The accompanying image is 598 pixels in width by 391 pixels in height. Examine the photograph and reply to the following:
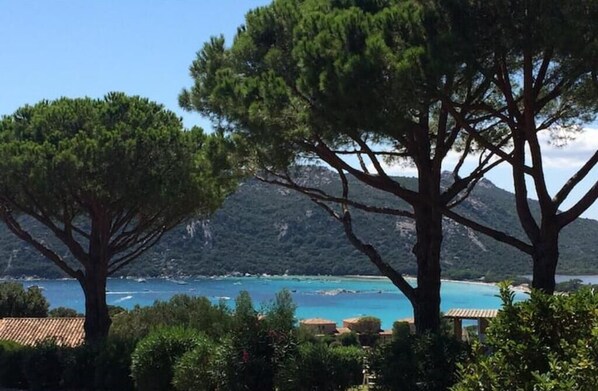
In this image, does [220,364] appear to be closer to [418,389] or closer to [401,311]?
[418,389]

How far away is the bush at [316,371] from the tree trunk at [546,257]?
2.29 meters

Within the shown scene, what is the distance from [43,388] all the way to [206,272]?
7362cm

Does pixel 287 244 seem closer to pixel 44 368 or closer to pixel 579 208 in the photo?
pixel 44 368

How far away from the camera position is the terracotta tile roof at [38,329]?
23620mm

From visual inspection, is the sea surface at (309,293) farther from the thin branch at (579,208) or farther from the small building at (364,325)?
the thin branch at (579,208)

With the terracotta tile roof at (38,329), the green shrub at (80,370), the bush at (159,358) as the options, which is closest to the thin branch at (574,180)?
the bush at (159,358)

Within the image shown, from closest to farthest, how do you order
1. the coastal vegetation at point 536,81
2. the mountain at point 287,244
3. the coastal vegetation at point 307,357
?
the coastal vegetation at point 307,357 → the coastal vegetation at point 536,81 → the mountain at point 287,244

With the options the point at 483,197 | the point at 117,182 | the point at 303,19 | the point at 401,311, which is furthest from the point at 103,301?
the point at 483,197

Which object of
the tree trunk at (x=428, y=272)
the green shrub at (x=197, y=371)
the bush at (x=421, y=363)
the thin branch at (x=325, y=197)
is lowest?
the green shrub at (x=197, y=371)

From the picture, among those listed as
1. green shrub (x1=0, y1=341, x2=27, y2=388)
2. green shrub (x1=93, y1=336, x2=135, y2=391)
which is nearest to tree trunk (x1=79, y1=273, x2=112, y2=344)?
green shrub (x1=0, y1=341, x2=27, y2=388)

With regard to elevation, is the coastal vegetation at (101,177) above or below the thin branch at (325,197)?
above

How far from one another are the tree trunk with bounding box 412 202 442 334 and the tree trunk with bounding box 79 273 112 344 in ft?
23.8

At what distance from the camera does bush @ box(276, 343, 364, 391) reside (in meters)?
8.52

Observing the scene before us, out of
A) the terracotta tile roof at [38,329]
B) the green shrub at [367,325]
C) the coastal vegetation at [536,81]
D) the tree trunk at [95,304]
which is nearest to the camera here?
the coastal vegetation at [536,81]
